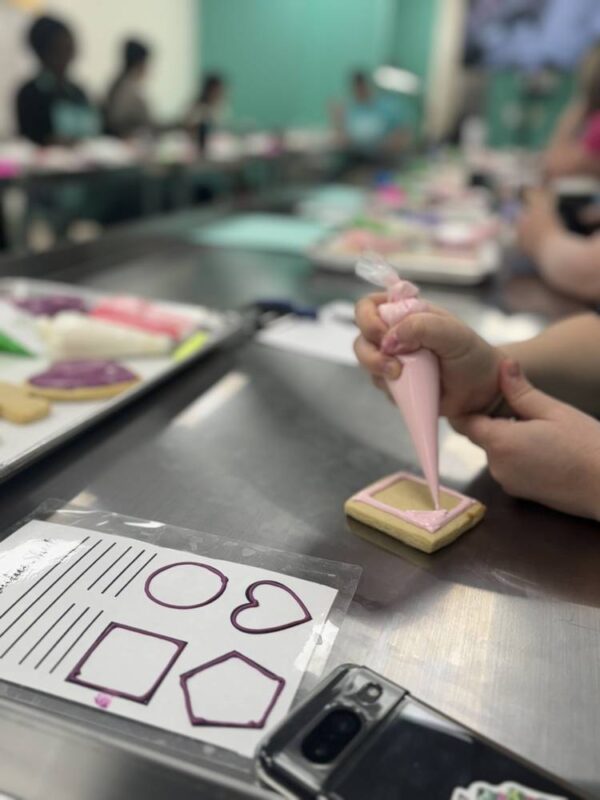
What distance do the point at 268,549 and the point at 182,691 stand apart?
161 mm

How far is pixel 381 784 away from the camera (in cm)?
34

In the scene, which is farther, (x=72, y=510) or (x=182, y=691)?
(x=72, y=510)

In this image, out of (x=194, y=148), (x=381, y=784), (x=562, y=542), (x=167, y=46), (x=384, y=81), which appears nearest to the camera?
(x=381, y=784)

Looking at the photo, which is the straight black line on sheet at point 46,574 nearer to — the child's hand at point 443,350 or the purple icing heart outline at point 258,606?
the purple icing heart outline at point 258,606

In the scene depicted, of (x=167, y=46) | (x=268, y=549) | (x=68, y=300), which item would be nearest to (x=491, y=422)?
(x=268, y=549)

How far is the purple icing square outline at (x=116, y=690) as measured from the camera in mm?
404

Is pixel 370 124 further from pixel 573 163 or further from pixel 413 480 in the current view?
pixel 413 480

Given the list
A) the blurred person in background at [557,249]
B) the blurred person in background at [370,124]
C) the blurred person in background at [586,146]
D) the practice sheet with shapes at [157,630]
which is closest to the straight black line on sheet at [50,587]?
the practice sheet with shapes at [157,630]

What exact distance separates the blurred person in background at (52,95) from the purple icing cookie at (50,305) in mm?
2751

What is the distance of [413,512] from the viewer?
58 cm

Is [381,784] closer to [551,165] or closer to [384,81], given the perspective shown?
[551,165]

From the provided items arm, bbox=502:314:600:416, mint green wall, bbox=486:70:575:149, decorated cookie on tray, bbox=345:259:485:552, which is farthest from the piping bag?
mint green wall, bbox=486:70:575:149

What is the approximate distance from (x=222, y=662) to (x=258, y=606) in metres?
0.06

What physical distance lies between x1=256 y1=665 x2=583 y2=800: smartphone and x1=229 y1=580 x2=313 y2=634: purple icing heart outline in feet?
0.25
